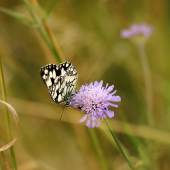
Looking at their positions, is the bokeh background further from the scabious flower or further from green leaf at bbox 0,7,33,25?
green leaf at bbox 0,7,33,25

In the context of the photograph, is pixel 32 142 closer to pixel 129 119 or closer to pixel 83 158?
pixel 83 158

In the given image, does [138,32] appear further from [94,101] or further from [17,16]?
[94,101]

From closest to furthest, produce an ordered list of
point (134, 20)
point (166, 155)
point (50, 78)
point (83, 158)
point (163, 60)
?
1. point (50, 78)
2. point (166, 155)
3. point (83, 158)
4. point (163, 60)
5. point (134, 20)

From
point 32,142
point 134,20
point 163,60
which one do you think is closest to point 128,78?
point 163,60

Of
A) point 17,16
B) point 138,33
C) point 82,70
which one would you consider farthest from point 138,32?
point 17,16

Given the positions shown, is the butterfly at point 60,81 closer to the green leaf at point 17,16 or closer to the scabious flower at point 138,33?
the green leaf at point 17,16

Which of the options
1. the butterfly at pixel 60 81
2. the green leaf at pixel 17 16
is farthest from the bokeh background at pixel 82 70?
the butterfly at pixel 60 81

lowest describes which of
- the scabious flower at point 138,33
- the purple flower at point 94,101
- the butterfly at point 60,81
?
the purple flower at point 94,101
